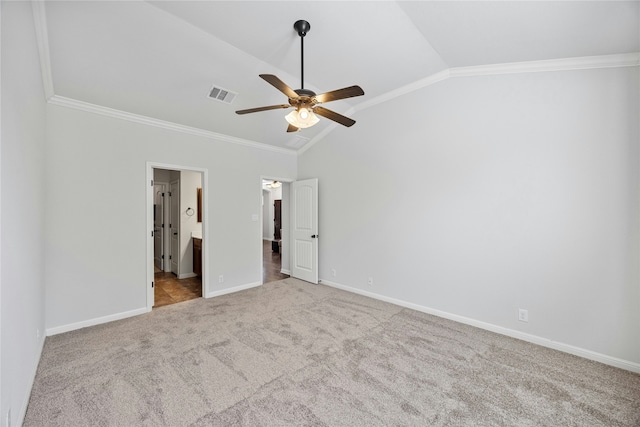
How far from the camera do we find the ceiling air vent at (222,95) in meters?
3.44

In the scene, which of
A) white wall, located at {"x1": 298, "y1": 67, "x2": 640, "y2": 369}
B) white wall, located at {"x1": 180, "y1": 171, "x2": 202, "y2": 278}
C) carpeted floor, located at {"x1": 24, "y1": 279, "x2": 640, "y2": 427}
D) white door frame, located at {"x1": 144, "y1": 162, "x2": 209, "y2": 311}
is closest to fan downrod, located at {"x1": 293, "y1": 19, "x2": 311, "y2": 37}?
white wall, located at {"x1": 298, "y1": 67, "x2": 640, "y2": 369}

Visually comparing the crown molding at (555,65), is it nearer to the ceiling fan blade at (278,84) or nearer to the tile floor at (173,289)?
the ceiling fan blade at (278,84)

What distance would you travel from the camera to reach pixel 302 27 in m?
2.52

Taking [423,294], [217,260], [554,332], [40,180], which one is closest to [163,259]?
[217,260]

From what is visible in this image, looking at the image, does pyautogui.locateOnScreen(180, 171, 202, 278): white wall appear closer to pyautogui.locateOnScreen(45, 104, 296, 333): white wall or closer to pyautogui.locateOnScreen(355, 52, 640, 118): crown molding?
pyautogui.locateOnScreen(45, 104, 296, 333): white wall

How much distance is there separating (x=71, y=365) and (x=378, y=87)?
4.61m

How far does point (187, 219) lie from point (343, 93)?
15.3 ft

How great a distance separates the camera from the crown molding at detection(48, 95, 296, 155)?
313 centimetres

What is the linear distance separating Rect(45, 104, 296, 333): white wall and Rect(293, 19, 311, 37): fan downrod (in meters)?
2.45

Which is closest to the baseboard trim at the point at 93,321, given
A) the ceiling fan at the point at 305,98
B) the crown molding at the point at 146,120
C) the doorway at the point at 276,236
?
the doorway at the point at 276,236

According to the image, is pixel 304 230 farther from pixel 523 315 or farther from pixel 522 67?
pixel 522 67

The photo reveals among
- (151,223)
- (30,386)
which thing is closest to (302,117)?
(151,223)

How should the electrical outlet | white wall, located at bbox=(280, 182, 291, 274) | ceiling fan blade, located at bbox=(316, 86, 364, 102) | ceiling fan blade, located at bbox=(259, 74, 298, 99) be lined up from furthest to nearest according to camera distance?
white wall, located at bbox=(280, 182, 291, 274) → the electrical outlet → ceiling fan blade, located at bbox=(316, 86, 364, 102) → ceiling fan blade, located at bbox=(259, 74, 298, 99)

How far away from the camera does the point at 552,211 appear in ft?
9.20
